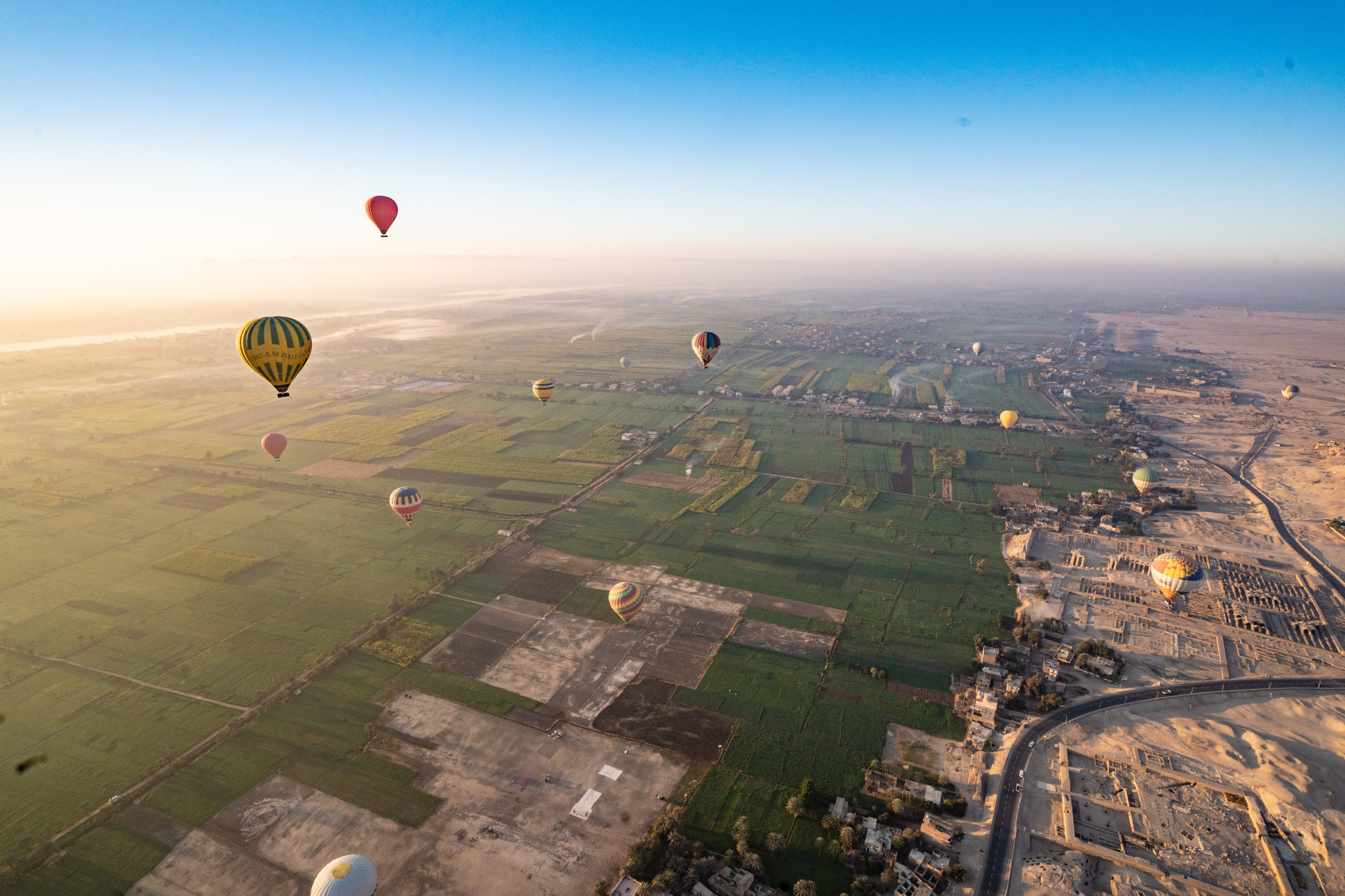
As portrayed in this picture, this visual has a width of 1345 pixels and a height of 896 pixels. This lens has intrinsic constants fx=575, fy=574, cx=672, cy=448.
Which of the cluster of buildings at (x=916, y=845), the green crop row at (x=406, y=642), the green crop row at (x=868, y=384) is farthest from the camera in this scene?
the green crop row at (x=868, y=384)

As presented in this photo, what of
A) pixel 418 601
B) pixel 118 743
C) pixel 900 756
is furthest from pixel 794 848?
pixel 118 743

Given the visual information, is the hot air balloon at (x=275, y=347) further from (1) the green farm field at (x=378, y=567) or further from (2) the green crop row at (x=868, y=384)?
(2) the green crop row at (x=868, y=384)

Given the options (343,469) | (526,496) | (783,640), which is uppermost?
(343,469)

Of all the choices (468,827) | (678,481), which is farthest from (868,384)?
(468,827)

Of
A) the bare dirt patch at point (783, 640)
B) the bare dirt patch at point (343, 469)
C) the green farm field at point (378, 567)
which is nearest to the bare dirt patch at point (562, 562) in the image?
the green farm field at point (378, 567)

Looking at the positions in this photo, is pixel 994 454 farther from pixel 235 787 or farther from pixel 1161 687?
pixel 235 787

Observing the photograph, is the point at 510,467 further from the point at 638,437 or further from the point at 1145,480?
the point at 1145,480
